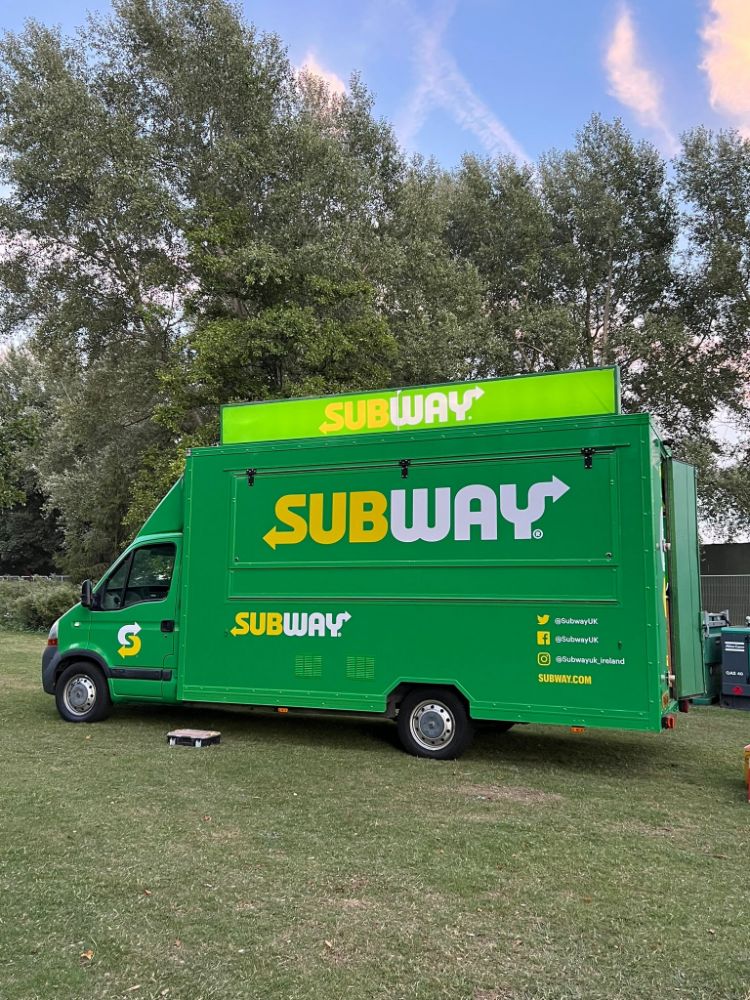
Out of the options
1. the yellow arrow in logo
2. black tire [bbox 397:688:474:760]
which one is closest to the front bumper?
the yellow arrow in logo

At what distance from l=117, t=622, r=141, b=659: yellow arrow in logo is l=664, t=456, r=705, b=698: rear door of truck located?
5768 mm

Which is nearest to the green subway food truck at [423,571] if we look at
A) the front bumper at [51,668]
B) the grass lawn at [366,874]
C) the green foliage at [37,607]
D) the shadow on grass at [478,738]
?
the front bumper at [51,668]

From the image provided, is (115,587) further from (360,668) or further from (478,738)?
(478,738)

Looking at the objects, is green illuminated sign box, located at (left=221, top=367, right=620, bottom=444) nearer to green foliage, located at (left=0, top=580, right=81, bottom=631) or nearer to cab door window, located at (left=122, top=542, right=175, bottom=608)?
cab door window, located at (left=122, top=542, right=175, bottom=608)

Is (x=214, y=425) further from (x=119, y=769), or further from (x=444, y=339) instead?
(x=119, y=769)

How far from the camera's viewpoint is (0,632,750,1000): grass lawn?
351cm

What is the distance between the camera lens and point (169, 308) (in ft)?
65.5

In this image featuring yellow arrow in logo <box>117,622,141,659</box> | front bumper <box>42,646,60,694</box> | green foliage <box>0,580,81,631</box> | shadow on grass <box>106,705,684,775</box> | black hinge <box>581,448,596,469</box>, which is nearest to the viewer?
black hinge <box>581,448,596,469</box>

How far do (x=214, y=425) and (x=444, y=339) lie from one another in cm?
627

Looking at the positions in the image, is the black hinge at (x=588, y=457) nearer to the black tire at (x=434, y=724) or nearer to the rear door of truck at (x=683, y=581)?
the rear door of truck at (x=683, y=581)

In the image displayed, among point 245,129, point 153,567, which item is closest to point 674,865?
point 153,567

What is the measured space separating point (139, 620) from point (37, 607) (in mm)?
15482

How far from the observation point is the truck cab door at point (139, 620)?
9031 mm

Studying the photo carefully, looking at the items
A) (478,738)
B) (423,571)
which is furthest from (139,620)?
→ (478,738)
